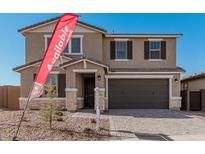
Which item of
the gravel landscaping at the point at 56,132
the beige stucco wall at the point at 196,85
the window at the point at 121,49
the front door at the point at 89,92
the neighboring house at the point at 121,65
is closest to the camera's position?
the gravel landscaping at the point at 56,132

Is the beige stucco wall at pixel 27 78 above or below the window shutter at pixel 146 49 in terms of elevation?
below

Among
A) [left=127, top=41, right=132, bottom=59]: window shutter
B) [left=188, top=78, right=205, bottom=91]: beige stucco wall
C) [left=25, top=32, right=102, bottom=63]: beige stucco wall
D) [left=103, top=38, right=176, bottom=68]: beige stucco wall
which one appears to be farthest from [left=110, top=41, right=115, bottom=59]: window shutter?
[left=188, top=78, right=205, bottom=91]: beige stucco wall

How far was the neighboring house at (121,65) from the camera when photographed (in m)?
18.7

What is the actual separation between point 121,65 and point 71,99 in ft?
18.2

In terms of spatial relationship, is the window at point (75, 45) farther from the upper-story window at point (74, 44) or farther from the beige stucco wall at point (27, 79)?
the beige stucco wall at point (27, 79)

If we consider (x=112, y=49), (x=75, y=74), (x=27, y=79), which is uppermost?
(x=112, y=49)

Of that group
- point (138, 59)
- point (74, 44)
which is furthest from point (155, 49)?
point (74, 44)

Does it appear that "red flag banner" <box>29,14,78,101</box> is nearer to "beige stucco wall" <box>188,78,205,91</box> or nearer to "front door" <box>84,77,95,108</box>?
"front door" <box>84,77,95,108</box>

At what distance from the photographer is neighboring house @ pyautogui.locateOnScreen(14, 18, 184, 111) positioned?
61.5ft

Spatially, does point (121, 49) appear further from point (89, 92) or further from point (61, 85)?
point (61, 85)

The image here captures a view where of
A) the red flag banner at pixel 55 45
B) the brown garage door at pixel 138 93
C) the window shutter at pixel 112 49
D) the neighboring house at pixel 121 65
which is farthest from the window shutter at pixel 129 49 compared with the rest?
the red flag banner at pixel 55 45

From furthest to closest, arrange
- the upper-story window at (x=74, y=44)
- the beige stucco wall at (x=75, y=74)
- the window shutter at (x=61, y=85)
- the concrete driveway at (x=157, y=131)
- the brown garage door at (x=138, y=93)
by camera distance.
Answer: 1. the brown garage door at (x=138, y=93)
2. the upper-story window at (x=74, y=44)
3. the window shutter at (x=61, y=85)
4. the beige stucco wall at (x=75, y=74)
5. the concrete driveway at (x=157, y=131)

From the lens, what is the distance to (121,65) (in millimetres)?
19703
